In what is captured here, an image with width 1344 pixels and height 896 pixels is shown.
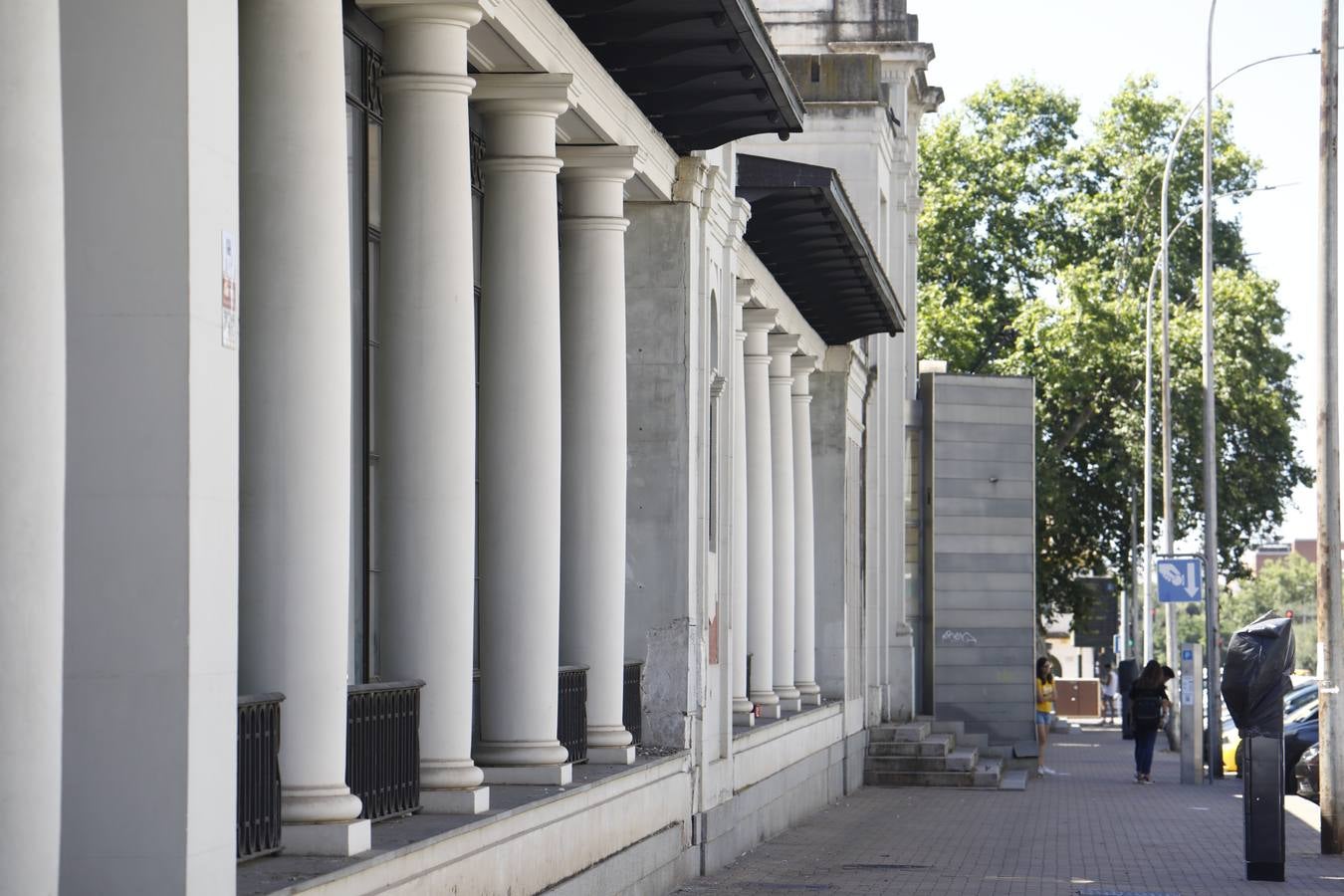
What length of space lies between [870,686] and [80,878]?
25844mm

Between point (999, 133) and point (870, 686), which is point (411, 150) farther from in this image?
point (999, 133)

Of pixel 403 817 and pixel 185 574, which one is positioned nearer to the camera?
pixel 185 574

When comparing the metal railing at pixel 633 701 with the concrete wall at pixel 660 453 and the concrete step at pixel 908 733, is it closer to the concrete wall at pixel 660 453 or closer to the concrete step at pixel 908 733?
the concrete wall at pixel 660 453

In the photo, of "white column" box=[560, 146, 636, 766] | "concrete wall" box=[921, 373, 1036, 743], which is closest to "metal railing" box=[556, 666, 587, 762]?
"white column" box=[560, 146, 636, 766]

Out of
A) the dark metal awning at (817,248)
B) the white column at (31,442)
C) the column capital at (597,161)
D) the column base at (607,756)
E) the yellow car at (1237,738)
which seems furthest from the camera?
the yellow car at (1237,738)

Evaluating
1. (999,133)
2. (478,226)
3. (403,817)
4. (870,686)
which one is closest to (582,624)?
Answer: (478,226)

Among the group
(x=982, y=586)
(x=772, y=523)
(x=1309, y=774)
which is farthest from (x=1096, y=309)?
(x=772, y=523)

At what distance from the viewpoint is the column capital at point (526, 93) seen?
1277 cm

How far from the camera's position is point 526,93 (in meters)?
12.8

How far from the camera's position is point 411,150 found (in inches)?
443

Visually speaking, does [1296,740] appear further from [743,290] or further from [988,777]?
[743,290]

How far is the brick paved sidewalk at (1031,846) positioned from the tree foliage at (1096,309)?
27634mm

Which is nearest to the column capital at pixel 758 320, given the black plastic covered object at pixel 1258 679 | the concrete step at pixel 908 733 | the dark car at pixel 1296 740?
the black plastic covered object at pixel 1258 679

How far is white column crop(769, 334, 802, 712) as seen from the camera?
24.9 metres
